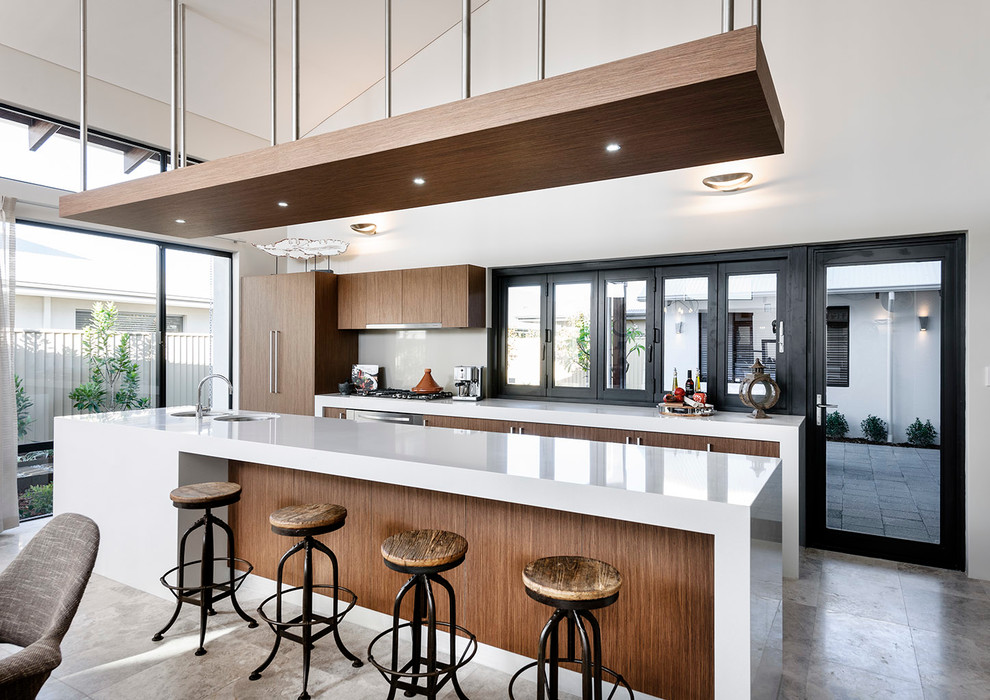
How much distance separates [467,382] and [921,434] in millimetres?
3400

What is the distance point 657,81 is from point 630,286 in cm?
319

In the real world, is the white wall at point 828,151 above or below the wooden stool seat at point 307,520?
above

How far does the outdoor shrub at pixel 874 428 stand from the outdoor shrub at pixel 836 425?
100 mm

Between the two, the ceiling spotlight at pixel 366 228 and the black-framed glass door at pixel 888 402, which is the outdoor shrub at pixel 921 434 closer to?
the black-framed glass door at pixel 888 402

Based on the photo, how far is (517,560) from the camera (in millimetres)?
2357

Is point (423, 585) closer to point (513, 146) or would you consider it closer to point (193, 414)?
point (513, 146)

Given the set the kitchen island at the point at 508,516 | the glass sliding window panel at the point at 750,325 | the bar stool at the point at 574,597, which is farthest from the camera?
the glass sliding window panel at the point at 750,325

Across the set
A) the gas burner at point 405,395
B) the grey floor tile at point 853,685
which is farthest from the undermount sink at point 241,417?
the grey floor tile at point 853,685

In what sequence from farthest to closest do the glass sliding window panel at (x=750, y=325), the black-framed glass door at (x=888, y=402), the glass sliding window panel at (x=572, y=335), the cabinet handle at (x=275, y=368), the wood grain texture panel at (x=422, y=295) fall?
the cabinet handle at (x=275, y=368)
the wood grain texture panel at (x=422, y=295)
the glass sliding window panel at (x=572, y=335)
the glass sliding window panel at (x=750, y=325)
the black-framed glass door at (x=888, y=402)

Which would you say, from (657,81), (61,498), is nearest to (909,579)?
(657,81)

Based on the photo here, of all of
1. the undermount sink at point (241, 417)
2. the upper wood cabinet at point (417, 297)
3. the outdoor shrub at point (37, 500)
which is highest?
the upper wood cabinet at point (417, 297)

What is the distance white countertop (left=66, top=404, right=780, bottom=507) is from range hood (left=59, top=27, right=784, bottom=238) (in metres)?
1.19

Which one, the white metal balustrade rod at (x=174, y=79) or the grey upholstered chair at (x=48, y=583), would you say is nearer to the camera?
the grey upholstered chair at (x=48, y=583)

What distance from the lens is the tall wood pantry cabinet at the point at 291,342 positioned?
18.0 ft
